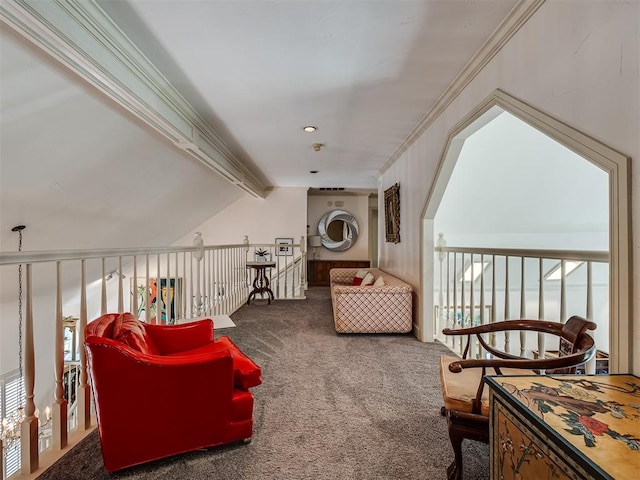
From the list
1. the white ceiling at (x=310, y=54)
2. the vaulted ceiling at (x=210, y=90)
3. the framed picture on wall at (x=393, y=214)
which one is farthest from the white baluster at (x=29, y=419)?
the framed picture on wall at (x=393, y=214)

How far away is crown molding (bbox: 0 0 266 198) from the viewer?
150 cm

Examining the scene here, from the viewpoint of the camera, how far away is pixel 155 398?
60.8 inches

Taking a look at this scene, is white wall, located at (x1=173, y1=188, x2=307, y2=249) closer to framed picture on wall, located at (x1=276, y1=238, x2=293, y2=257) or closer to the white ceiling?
framed picture on wall, located at (x1=276, y1=238, x2=293, y2=257)

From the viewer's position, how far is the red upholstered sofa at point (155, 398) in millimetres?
1475

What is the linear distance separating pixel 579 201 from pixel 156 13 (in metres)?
4.13

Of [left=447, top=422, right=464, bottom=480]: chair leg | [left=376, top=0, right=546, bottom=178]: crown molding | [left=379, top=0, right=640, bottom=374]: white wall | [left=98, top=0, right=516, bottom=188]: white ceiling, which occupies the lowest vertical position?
[left=447, top=422, right=464, bottom=480]: chair leg

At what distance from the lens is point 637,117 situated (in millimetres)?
1211

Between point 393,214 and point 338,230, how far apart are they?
3.68m

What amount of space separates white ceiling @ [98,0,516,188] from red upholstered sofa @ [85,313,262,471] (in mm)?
1703

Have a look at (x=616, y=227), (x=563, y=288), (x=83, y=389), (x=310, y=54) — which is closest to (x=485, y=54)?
(x=310, y=54)

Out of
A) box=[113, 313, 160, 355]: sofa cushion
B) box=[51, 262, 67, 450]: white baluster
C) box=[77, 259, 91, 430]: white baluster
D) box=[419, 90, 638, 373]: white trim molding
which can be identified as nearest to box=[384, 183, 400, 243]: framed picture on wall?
box=[419, 90, 638, 373]: white trim molding

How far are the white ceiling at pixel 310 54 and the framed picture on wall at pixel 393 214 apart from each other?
105 centimetres

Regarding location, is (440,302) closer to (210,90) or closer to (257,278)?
(210,90)

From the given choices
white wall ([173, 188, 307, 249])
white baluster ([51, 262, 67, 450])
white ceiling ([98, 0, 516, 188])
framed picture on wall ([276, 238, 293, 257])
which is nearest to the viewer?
white baluster ([51, 262, 67, 450])
